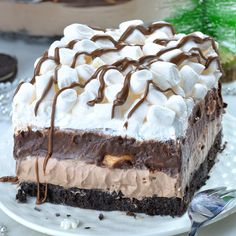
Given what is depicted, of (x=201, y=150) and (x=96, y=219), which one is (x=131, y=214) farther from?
(x=201, y=150)

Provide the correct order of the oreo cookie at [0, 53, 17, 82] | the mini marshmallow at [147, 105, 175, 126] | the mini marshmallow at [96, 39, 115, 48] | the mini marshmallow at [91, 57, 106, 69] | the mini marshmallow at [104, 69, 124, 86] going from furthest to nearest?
the oreo cookie at [0, 53, 17, 82] < the mini marshmallow at [96, 39, 115, 48] < the mini marshmallow at [91, 57, 106, 69] < the mini marshmallow at [104, 69, 124, 86] < the mini marshmallow at [147, 105, 175, 126]

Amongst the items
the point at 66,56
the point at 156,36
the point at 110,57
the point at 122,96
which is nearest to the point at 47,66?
the point at 66,56

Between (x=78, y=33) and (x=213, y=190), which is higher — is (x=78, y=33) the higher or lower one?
the higher one

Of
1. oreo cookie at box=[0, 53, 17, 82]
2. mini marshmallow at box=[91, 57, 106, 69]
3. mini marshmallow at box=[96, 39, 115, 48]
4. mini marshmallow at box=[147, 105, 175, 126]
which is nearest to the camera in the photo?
mini marshmallow at box=[147, 105, 175, 126]

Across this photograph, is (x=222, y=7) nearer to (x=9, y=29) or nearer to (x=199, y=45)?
(x=199, y=45)

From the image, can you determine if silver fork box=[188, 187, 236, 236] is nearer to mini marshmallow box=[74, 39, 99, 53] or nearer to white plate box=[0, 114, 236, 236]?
white plate box=[0, 114, 236, 236]

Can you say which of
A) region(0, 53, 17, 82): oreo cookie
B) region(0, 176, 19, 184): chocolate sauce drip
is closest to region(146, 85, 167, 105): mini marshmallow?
region(0, 176, 19, 184): chocolate sauce drip

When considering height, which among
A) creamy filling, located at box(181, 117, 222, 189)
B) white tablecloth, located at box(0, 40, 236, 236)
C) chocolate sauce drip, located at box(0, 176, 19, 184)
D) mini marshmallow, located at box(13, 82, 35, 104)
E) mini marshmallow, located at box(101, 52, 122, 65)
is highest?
mini marshmallow, located at box(101, 52, 122, 65)
